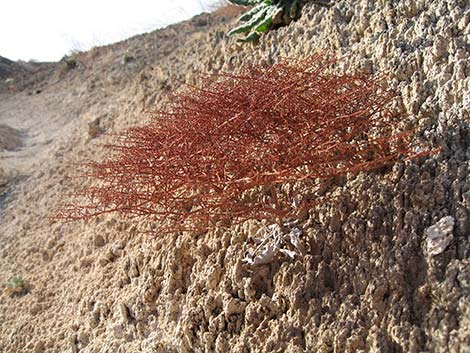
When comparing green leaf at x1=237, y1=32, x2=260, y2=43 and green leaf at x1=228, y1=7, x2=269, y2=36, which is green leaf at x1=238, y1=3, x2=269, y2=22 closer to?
green leaf at x1=228, y1=7, x2=269, y2=36

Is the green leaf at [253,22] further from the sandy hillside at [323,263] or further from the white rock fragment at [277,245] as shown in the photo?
the white rock fragment at [277,245]

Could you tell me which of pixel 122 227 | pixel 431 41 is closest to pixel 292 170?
pixel 431 41

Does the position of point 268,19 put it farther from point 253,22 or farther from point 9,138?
point 9,138

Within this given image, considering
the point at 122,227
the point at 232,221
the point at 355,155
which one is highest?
the point at 355,155

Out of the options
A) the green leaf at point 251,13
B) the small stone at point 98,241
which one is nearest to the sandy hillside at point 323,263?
the small stone at point 98,241

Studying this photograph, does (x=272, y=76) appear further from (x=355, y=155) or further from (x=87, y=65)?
(x=87, y=65)

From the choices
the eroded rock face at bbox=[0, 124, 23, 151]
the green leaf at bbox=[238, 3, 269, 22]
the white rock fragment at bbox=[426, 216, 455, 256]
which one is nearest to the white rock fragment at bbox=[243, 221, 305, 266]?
the white rock fragment at bbox=[426, 216, 455, 256]

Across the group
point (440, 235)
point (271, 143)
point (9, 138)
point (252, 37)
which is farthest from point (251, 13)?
point (9, 138)

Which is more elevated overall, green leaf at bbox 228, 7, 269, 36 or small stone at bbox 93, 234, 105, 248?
green leaf at bbox 228, 7, 269, 36
